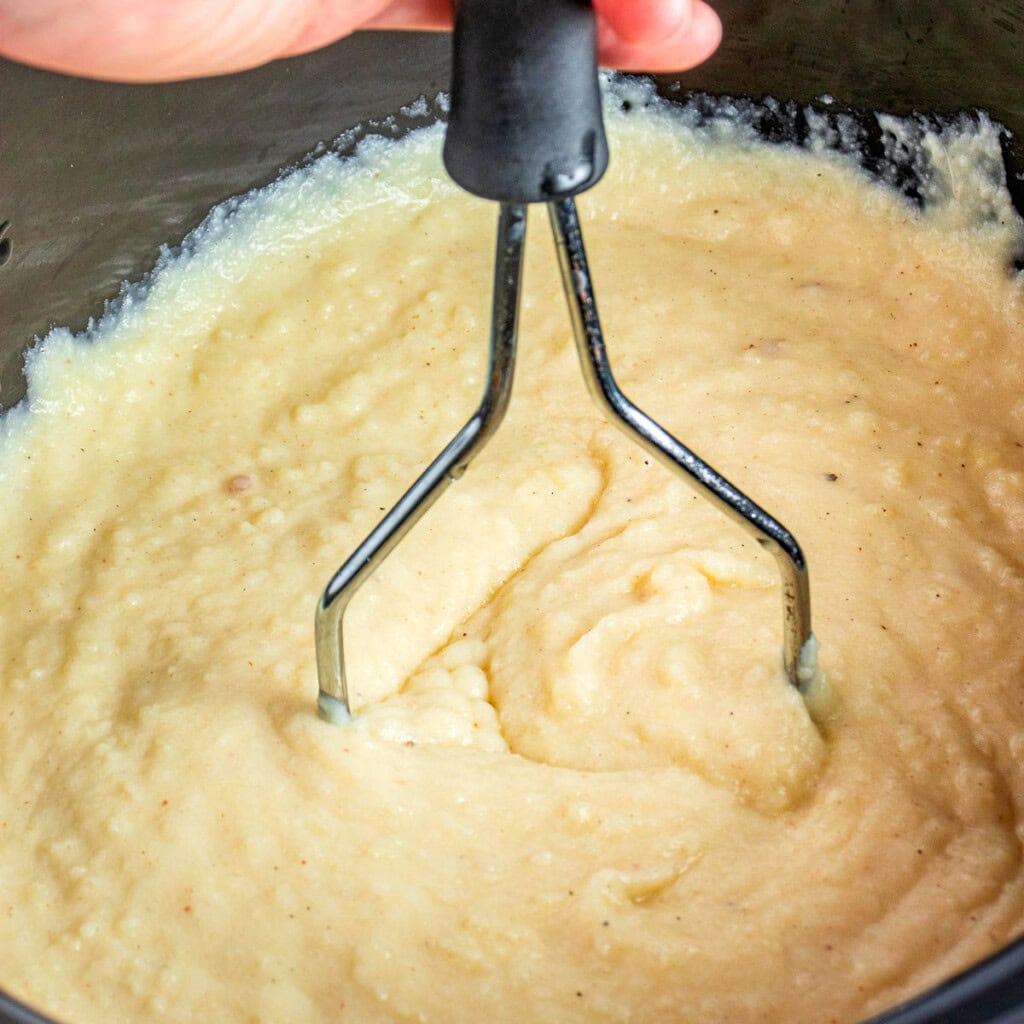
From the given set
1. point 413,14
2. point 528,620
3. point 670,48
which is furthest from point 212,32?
point 528,620

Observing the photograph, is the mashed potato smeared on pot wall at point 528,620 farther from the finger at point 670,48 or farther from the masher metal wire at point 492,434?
the finger at point 670,48

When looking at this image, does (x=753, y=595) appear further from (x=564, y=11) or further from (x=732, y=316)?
(x=564, y=11)

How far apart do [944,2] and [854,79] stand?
0.11m

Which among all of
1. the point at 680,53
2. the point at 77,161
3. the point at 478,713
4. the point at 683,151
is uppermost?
the point at 680,53

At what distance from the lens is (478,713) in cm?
97

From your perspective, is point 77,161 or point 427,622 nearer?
point 427,622

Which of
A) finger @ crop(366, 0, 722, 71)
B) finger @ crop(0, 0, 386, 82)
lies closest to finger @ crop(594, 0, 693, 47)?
finger @ crop(366, 0, 722, 71)

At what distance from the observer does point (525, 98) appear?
→ 2.12 ft

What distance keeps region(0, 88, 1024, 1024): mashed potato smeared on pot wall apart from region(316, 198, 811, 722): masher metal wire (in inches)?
2.0

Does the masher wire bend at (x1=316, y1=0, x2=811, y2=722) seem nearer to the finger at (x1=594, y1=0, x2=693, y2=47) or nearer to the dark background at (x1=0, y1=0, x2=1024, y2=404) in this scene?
the finger at (x1=594, y1=0, x2=693, y2=47)

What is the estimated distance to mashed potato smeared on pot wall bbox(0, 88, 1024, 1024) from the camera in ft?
2.69

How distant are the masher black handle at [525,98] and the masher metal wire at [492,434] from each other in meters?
0.04

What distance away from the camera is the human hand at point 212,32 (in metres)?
0.70

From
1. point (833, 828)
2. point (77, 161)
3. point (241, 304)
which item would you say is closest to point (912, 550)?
point (833, 828)
